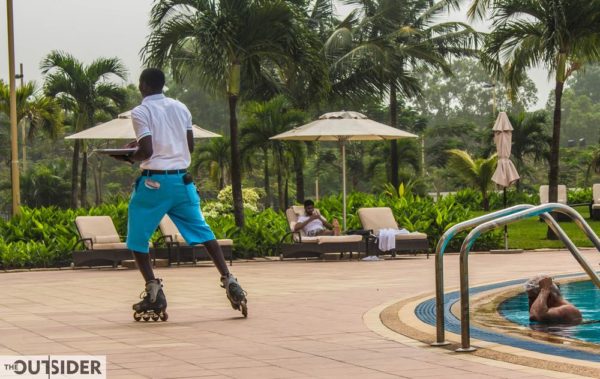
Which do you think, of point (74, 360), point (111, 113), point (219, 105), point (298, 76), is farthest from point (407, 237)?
point (219, 105)

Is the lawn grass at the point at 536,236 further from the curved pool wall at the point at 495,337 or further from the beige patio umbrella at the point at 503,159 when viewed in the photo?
the curved pool wall at the point at 495,337

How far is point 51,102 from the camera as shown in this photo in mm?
29406

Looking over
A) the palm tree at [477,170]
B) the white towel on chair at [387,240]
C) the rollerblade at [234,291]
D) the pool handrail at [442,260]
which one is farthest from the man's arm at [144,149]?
the palm tree at [477,170]

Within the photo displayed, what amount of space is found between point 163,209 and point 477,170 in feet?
107

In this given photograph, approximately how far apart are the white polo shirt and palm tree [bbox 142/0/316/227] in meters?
11.6

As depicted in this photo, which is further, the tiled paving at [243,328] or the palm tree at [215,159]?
the palm tree at [215,159]

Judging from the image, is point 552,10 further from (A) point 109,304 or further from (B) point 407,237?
(A) point 109,304

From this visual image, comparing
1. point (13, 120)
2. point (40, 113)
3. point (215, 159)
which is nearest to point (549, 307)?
point (13, 120)

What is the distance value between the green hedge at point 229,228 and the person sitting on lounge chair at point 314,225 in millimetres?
990

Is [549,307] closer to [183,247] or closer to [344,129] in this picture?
[183,247]

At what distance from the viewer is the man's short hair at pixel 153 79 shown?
Answer: 823 centimetres

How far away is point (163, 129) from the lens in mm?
8039

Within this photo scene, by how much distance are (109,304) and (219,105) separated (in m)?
79.3

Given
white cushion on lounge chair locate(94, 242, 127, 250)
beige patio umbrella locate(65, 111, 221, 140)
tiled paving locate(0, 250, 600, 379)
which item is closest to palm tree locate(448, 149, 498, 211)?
beige patio umbrella locate(65, 111, 221, 140)
